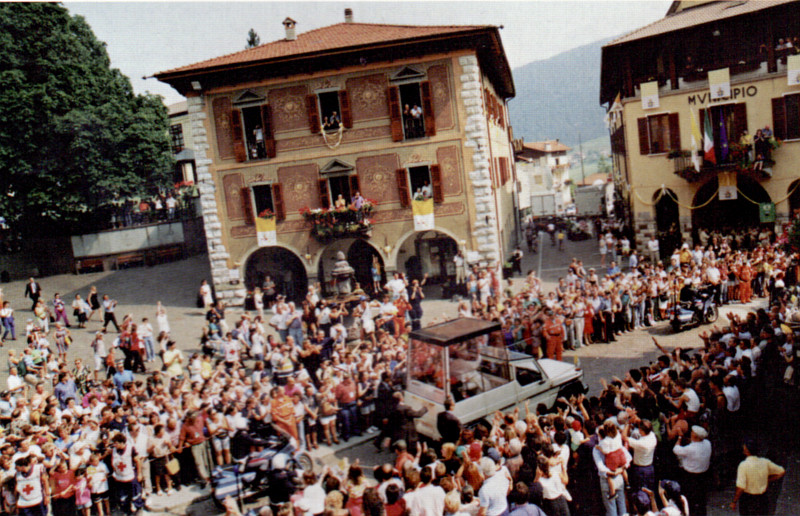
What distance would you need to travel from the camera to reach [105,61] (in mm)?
30688

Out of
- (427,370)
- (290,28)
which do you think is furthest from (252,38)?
(427,370)

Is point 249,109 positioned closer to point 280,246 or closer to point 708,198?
point 280,246

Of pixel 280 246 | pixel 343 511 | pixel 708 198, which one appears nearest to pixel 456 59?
pixel 280 246

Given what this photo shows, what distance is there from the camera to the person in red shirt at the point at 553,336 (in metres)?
15.6

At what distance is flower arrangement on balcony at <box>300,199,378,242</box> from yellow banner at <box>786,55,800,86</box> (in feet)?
51.0

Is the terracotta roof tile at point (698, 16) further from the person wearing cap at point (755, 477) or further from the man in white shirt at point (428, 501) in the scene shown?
the man in white shirt at point (428, 501)

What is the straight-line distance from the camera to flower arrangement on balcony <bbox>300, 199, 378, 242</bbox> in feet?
73.5

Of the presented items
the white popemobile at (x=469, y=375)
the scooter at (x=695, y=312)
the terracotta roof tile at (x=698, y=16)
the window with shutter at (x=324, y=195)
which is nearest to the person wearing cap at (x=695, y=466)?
the white popemobile at (x=469, y=375)

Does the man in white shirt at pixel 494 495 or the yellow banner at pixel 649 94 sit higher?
the yellow banner at pixel 649 94

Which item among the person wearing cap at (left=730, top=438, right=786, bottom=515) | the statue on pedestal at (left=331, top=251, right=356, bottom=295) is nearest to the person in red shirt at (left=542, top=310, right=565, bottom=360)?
the statue on pedestal at (left=331, top=251, right=356, bottom=295)

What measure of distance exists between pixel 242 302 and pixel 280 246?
8.90ft

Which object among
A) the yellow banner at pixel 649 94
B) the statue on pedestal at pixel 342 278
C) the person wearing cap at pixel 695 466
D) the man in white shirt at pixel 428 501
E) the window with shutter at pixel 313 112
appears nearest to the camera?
the man in white shirt at pixel 428 501

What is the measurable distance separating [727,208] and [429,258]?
40.1ft

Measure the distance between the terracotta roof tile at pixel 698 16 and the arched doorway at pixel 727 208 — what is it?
6.01 meters
